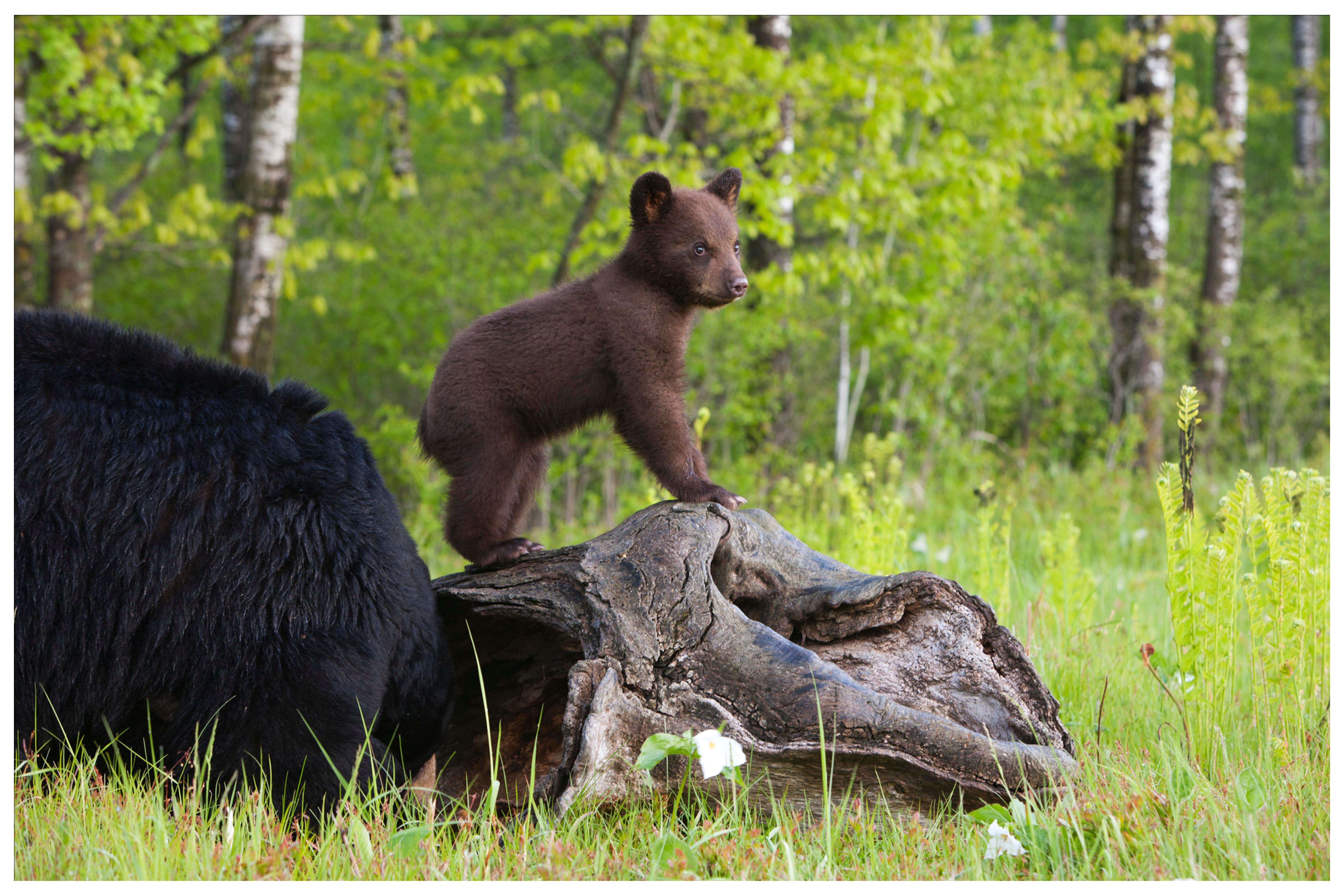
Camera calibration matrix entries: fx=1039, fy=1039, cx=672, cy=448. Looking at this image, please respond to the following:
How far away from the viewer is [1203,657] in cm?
308

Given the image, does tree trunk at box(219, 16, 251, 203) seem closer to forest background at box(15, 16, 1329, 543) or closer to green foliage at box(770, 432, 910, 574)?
forest background at box(15, 16, 1329, 543)

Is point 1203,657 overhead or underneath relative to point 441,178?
underneath

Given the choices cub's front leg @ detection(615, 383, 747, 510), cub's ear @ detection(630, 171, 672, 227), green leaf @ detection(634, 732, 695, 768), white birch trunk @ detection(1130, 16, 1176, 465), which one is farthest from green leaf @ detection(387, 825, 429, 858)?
white birch trunk @ detection(1130, 16, 1176, 465)

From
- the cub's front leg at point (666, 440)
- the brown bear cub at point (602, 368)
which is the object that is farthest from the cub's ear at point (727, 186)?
the cub's front leg at point (666, 440)

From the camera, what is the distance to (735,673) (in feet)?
8.68

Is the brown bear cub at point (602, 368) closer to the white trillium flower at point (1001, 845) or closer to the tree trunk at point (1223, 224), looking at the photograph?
the white trillium flower at point (1001, 845)

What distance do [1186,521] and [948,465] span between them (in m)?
6.31

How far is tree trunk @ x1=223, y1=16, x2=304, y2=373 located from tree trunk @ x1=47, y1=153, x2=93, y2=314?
1682mm

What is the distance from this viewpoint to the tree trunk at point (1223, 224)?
416 inches

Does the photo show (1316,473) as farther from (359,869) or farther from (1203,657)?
(359,869)

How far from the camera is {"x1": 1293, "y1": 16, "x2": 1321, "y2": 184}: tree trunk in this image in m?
17.0

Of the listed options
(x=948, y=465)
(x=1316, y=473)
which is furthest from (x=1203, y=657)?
(x=948, y=465)

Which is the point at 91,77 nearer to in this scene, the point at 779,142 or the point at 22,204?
the point at 22,204

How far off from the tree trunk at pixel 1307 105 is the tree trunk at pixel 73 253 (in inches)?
675
